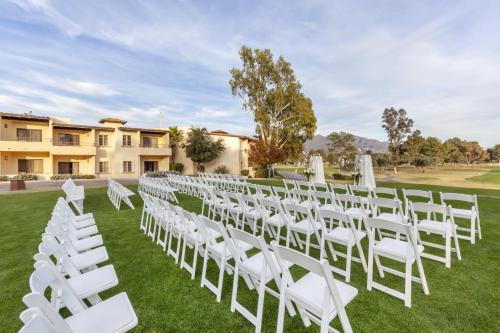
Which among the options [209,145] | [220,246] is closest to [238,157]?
[209,145]

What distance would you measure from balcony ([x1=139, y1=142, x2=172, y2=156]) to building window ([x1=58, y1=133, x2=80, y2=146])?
251 inches

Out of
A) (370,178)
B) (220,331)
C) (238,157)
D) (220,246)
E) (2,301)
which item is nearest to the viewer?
(220,331)

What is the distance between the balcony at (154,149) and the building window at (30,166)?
9604 millimetres

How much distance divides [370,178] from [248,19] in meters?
11.4

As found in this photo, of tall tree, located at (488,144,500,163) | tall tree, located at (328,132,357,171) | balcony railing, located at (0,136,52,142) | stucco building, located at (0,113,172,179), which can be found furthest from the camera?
tall tree, located at (488,144,500,163)

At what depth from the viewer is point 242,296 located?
276cm

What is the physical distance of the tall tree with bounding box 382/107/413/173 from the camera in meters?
47.5

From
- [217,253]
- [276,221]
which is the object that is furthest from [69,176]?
[217,253]

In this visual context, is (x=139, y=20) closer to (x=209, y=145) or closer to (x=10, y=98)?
(x=209, y=145)

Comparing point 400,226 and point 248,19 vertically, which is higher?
point 248,19

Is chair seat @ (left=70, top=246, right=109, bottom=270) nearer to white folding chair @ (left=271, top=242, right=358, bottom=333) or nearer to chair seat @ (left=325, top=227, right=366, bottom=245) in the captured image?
white folding chair @ (left=271, top=242, right=358, bottom=333)

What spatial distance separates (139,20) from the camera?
1205cm

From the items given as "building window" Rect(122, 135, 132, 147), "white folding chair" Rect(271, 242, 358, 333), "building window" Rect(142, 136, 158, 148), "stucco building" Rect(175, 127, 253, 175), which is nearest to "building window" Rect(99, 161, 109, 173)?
"building window" Rect(122, 135, 132, 147)

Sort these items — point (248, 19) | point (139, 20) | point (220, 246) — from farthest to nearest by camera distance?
point (248, 19) < point (139, 20) < point (220, 246)
